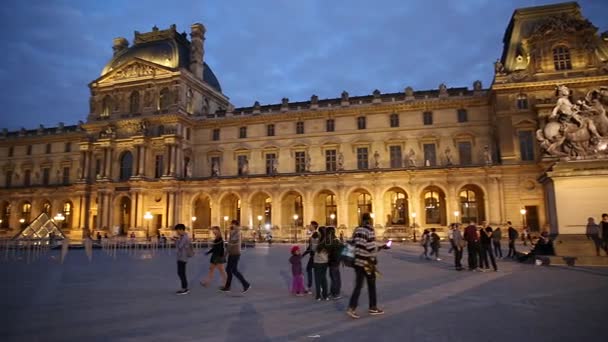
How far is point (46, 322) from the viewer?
7.46m

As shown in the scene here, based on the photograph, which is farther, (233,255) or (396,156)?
(396,156)

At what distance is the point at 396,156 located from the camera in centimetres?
4641

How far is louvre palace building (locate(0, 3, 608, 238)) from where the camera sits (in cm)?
3984

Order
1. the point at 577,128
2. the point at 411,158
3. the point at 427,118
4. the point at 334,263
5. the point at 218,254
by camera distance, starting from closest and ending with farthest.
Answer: the point at 334,263 → the point at 218,254 → the point at 577,128 → the point at 411,158 → the point at 427,118

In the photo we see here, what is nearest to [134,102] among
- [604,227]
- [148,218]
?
[148,218]

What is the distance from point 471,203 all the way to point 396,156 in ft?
29.7

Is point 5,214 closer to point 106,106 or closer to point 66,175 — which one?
point 66,175

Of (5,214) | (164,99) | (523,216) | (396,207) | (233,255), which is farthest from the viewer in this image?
(5,214)

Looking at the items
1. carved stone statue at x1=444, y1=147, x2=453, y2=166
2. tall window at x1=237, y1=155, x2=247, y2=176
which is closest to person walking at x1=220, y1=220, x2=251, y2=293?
carved stone statue at x1=444, y1=147, x2=453, y2=166

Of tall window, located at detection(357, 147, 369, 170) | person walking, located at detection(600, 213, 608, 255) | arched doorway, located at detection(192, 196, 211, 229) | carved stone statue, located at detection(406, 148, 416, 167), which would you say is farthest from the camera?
arched doorway, located at detection(192, 196, 211, 229)

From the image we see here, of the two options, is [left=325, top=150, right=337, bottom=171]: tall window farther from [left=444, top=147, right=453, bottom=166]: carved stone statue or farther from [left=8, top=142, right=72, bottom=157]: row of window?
[left=8, top=142, right=72, bottom=157]: row of window

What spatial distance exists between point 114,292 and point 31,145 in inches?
2492

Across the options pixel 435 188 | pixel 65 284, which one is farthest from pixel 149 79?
pixel 65 284

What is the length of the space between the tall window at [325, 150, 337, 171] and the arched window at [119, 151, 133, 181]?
23812mm
